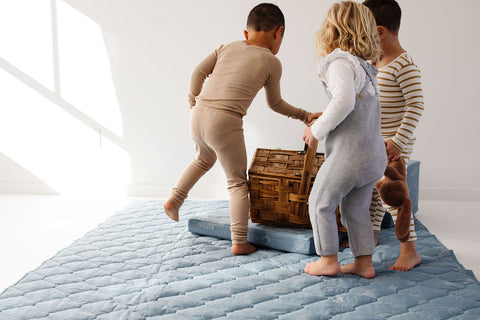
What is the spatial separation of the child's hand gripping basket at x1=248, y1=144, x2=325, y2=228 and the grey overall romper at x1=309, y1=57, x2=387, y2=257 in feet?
1.10

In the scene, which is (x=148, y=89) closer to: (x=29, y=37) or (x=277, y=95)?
(x=29, y=37)

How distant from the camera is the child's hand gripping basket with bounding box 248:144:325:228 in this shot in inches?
79.4

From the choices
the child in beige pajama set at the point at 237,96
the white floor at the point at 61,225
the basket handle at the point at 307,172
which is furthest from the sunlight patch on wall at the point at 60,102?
the basket handle at the point at 307,172

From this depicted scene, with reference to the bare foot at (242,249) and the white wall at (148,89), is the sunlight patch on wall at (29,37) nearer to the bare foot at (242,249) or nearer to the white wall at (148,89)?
the white wall at (148,89)

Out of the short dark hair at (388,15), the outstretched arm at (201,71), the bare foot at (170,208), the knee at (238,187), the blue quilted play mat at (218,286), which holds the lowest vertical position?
the blue quilted play mat at (218,286)

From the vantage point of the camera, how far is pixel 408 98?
1.75 meters

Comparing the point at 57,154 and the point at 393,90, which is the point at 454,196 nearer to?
the point at 393,90

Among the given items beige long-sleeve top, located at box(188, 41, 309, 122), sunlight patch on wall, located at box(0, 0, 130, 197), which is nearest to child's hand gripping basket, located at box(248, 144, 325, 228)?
beige long-sleeve top, located at box(188, 41, 309, 122)

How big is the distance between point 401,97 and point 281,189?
0.62m

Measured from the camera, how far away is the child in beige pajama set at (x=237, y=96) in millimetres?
1914

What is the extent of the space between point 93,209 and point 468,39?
2.51 meters

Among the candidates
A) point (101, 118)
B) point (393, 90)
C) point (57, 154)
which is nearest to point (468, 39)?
point (393, 90)

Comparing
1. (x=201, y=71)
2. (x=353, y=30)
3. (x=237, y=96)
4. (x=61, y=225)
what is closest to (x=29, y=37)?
(x=61, y=225)

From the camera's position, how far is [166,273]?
5.62 feet
